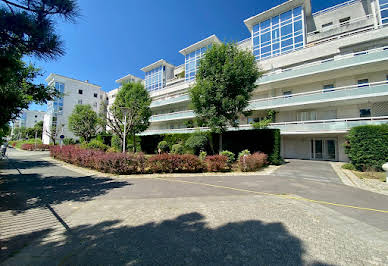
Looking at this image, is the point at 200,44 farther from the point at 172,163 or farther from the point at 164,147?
the point at 172,163

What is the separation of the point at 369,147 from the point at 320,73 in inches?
380

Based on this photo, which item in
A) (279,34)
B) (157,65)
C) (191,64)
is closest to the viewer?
(279,34)

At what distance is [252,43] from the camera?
2520cm

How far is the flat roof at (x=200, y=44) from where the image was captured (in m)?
29.4

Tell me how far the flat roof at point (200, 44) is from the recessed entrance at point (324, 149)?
23678 mm

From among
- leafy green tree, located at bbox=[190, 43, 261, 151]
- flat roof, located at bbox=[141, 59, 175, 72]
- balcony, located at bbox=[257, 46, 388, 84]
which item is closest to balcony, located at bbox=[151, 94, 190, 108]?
flat roof, located at bbox=[141, 59, 175, 72]

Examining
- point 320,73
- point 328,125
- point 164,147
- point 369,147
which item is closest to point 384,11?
point 320,73

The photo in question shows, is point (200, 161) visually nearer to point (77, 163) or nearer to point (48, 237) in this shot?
point (48, 237)

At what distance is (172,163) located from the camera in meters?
9.67

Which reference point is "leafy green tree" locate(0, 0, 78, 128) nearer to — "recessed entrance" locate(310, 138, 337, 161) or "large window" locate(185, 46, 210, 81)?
"recessed entrance" locate(310, 138, 337, 161)

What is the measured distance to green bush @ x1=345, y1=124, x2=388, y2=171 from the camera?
9930 mm

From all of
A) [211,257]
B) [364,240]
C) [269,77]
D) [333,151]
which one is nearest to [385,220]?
[364,240]

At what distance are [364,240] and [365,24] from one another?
27.7 metres

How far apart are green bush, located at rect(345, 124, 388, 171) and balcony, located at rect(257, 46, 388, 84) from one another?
25.7 ft
